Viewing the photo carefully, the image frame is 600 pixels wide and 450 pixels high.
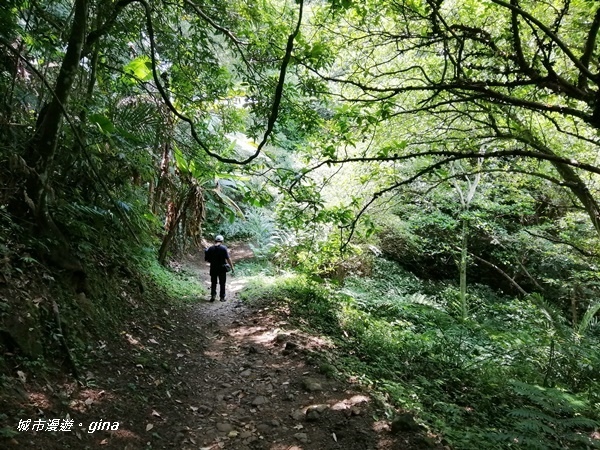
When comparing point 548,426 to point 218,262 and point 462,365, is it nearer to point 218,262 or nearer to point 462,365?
point 462,365

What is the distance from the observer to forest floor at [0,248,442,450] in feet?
9.63

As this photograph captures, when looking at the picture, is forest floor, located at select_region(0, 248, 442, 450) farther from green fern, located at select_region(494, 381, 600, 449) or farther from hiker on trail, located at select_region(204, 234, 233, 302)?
hiker on trail, located at select_region(204, 234, 233, 302)

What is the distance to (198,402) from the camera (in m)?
4.13

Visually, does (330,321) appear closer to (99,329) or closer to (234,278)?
(99,329)

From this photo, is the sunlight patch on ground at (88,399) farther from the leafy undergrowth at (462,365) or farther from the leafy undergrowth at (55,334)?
the leafy undergrowth at (462,365)

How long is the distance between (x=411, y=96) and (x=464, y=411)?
5.87 m

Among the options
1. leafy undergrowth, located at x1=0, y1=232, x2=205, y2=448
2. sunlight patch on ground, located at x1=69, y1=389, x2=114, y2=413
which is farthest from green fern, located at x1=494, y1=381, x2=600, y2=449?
leafy undergrowth, located at x1=0, y1=232, x2=205, y2=448

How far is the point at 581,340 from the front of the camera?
786cm

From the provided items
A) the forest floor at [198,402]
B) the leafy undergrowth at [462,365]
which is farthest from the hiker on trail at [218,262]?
the forest floor at [198,402]

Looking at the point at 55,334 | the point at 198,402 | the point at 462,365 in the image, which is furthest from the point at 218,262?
the point at 55,334

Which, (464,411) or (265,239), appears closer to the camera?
(464,411)

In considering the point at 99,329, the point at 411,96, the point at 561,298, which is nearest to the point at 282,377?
the point at 99,329

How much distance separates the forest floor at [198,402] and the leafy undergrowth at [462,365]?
0.52 meters

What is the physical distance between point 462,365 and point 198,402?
463 centimetres
